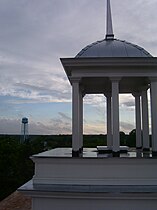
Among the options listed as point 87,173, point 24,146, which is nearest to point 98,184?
point 87,173

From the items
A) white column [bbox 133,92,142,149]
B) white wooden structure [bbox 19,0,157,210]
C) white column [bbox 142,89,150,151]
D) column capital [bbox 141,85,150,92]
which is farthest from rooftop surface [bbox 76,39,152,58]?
white column [bbox 133,92,142,149]

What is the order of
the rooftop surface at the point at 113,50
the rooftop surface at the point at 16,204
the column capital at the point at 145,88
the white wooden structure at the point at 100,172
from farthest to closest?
1. the rooftop surface at the point at 16,204
2. the column capital at the point at 145,88
3. the rooftop surface at the point at 113,50
4. the white wooden structure at the point at 100,172

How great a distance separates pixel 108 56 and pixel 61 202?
4.71 m

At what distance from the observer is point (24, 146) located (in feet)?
103

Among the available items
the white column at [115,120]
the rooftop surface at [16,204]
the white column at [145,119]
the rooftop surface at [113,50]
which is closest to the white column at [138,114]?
the white column at [145,119]

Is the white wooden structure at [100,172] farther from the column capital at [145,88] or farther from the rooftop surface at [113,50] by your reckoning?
the column capital at [145,88]

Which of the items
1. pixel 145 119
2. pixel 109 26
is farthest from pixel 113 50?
pixel 145 119

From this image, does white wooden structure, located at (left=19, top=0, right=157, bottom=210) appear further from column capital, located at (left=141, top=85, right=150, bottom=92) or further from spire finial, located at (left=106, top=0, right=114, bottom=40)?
spire finial, located at (left=106, top=0, right=114, bottom=40)

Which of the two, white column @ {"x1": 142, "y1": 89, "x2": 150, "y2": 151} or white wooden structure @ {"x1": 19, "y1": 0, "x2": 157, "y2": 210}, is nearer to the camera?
white wooden structure @ {"x1": 19, "y1": 0, "x2": 157, "y2": 210}

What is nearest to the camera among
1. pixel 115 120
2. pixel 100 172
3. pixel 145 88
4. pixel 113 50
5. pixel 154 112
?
pixel 100 172

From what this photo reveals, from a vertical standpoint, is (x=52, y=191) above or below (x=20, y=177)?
above

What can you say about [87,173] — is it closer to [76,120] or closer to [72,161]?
[72,161]

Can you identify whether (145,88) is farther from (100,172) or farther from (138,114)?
(100,172)

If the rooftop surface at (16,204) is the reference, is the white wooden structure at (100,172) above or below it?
above
